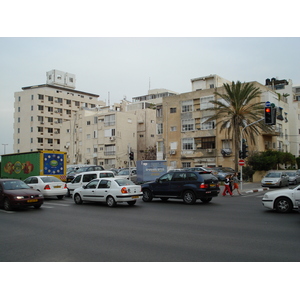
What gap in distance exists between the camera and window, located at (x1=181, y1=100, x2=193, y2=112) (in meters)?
52.9

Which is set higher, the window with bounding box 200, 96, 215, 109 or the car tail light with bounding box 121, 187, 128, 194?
the window with bounding box 200, 96, 215, 109

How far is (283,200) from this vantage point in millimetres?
13922

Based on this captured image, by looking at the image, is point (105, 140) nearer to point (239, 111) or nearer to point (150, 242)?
point (239, 111)

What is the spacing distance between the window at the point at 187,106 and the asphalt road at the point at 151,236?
39421mm

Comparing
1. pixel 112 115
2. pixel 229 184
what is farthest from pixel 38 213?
pixel 112 115

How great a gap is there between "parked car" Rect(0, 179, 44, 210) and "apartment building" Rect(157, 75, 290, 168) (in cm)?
3464

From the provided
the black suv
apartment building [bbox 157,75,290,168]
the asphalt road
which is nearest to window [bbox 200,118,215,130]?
apartment building [bbox 157,75,290,168]

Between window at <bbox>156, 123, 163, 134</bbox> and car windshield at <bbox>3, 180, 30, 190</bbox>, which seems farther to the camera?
window at <bbox>156, 123, 163, 134</bbox>

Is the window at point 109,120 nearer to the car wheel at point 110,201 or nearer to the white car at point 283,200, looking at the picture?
the car wheel at point 110,201

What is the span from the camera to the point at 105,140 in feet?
218

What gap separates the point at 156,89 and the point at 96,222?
82.7m

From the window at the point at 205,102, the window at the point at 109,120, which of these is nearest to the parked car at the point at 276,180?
the window at the point at 205,102

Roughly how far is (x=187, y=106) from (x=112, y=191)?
38402mm

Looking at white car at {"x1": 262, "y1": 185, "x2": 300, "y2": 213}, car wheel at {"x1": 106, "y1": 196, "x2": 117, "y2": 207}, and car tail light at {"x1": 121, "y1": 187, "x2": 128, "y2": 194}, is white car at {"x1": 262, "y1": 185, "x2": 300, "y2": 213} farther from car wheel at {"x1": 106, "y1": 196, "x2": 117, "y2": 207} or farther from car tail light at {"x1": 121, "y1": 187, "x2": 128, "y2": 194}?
car wheel at {"x1": 106, "y1": 196, "x2": 117, "y2": 207}
